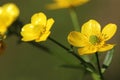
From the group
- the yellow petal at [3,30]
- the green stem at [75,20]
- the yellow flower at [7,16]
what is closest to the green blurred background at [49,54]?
the green stem at [75,20]

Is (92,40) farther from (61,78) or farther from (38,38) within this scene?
(61,78)

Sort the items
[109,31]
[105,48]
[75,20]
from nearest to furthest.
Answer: [105,48], [109,31], [75,20]

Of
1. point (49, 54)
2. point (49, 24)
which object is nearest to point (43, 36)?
point (49, 24)

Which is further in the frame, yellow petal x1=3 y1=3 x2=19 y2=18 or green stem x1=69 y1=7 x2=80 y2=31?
green stem x1=69 y1=7 x2=80 y2=31

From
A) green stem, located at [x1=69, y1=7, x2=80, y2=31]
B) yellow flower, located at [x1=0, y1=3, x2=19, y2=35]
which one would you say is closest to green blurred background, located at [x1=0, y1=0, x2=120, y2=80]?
green stem, located at [x1=69, y1=7, x2=80, y2=31]

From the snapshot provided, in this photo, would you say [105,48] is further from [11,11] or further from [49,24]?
[11,11]

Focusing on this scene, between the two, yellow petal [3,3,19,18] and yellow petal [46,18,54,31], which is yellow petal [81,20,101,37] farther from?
yellow petal [3,3,19,18]
